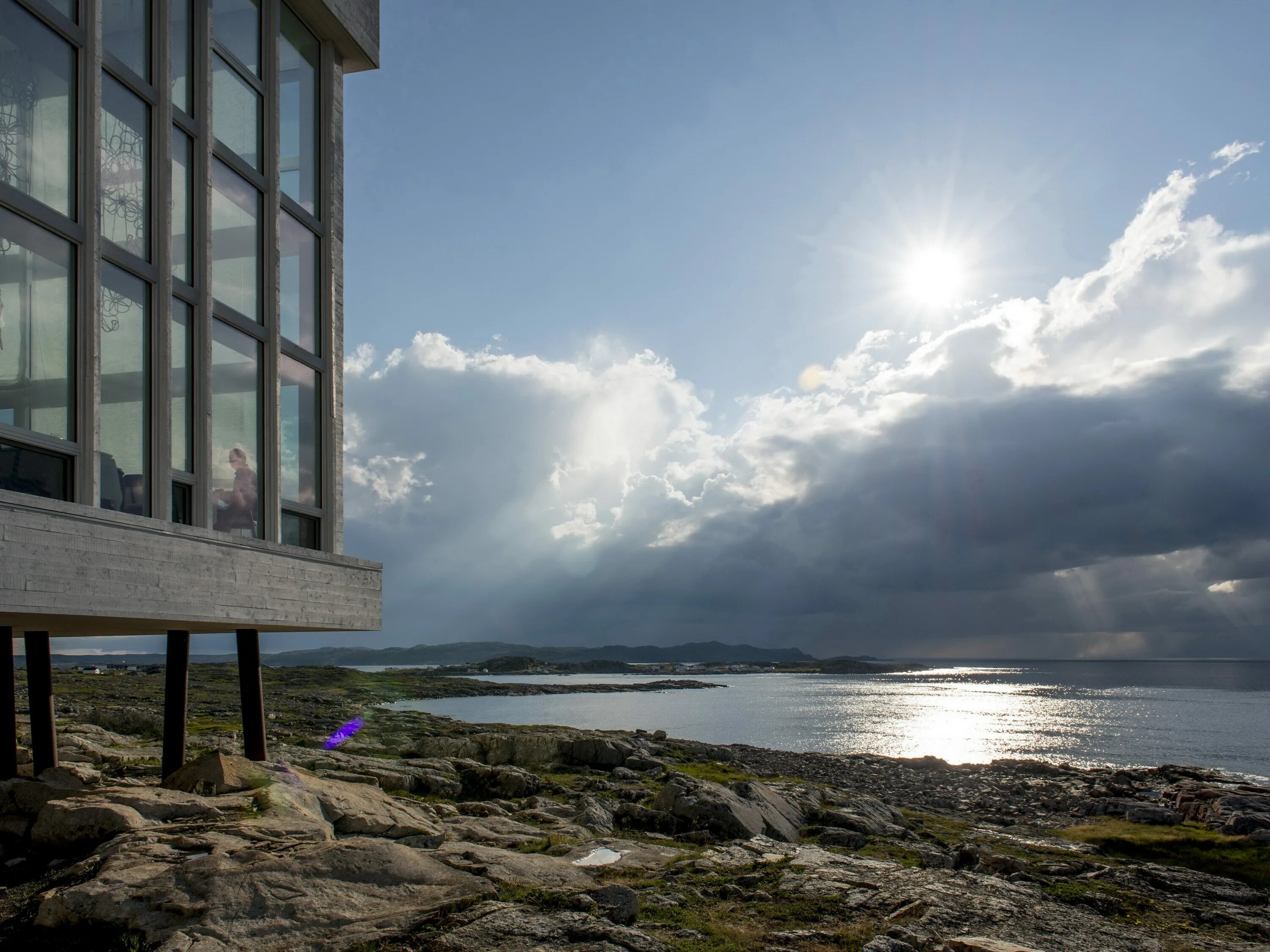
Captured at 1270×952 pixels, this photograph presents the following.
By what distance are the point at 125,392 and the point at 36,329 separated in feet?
6.82

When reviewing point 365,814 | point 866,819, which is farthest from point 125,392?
point 866,819

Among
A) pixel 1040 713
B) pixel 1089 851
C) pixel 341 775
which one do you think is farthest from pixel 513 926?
A: pixel 1040 713

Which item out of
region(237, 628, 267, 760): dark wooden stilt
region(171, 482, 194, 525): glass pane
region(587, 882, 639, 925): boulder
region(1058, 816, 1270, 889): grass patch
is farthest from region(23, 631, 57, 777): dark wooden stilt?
region(1058, 816, 1270, 889): grass patch

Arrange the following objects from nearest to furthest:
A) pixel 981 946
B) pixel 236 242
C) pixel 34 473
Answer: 1. pixel 981 946
2. pixel 34 473
3. pixel 236 242

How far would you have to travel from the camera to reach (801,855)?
18.6 metres

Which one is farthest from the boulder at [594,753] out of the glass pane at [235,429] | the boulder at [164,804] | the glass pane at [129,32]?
the glass pane at [129,32]

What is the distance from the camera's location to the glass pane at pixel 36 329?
13.6m

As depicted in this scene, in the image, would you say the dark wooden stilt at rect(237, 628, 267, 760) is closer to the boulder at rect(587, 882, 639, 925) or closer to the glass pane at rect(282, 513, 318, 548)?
the glass pane at rect(282, 513, 318, 548)

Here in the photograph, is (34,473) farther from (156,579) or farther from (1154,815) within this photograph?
(1154,815)

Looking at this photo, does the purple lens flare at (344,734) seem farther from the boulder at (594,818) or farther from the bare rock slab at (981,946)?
the bare rock slab at (981,946)

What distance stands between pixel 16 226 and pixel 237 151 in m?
6.82

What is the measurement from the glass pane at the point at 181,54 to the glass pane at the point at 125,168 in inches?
46.0

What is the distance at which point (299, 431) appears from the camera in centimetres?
2148

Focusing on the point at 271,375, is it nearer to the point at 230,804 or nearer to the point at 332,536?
the point at 332,536
